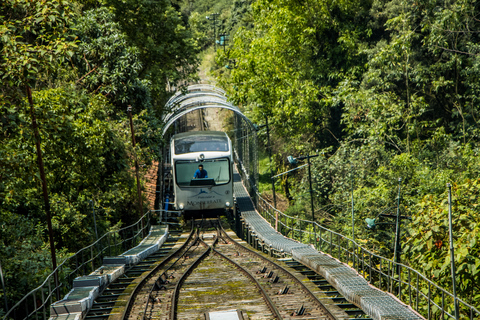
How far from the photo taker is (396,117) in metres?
21.1

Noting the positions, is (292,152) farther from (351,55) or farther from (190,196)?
(190,196)

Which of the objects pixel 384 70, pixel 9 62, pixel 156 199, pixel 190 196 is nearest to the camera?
pixel 9 62

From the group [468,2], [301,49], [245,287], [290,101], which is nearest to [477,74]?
[468,2]

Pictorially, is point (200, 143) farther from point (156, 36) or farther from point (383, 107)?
point (156, 36)

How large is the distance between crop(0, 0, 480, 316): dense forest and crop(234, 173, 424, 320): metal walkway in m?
1.53

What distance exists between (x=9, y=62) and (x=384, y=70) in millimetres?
16871

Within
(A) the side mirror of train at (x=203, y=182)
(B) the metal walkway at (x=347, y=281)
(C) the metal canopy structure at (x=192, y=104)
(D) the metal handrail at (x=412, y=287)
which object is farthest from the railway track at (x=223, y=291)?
(C) the metal canopy structure at (x=192, y=104)

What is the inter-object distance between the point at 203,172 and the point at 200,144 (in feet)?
3.99

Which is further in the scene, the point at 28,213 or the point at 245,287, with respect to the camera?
the point at 28,213

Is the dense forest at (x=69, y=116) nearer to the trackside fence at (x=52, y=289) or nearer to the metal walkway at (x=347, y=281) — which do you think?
the trackside fence at (x=52, y=289)

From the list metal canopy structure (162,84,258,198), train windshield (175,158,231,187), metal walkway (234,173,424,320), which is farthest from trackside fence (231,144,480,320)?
train windshield (175,158,231,187)

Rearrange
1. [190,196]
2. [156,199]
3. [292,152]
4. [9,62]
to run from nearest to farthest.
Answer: [9,62], [190,196], [156,199], [292,152]

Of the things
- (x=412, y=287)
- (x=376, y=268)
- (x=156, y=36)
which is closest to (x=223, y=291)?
(x=412, y=287)

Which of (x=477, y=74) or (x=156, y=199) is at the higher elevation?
(x=477, y=74)
